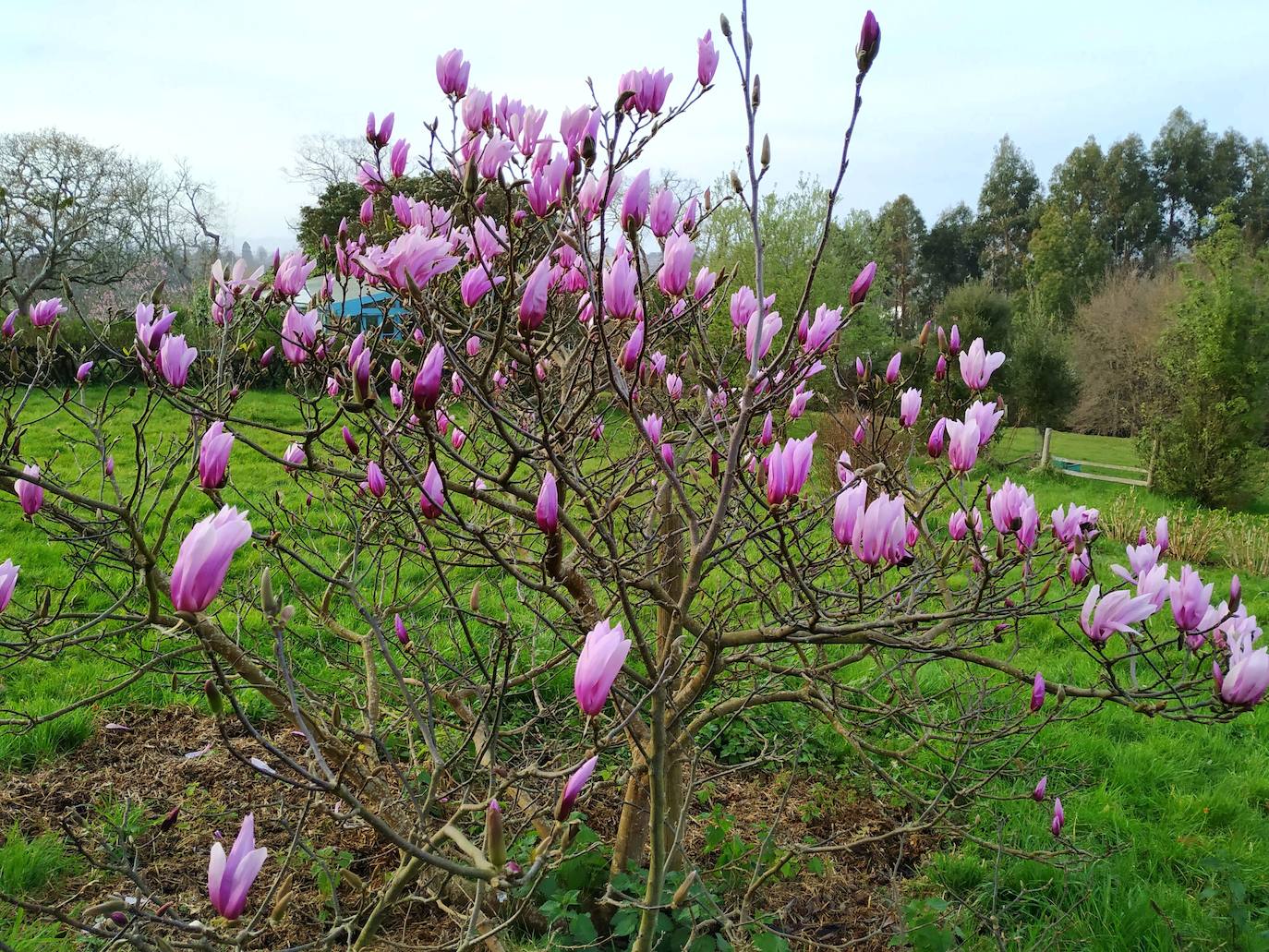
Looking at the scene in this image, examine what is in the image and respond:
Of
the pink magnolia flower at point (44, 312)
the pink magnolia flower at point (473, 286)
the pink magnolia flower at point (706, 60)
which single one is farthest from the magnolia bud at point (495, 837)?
the pink magnolia flower at point (44, 312)

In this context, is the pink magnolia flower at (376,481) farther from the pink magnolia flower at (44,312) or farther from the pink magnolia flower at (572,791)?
the pink magnolia flower at (44,312)

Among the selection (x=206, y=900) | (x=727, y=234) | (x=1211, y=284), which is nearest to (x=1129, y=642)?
(x=206, y=900)

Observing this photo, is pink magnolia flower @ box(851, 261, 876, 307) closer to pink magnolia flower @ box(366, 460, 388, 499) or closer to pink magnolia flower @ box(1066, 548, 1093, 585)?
pink magnolia flower @ box(1066, 548, 1093, 585)

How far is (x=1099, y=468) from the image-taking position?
1355 centimetres

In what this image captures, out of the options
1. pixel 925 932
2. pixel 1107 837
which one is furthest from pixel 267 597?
pixel 1107 837

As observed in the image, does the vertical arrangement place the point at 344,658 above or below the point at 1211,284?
below

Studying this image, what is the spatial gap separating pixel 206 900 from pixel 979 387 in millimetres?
2563

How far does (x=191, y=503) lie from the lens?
6.12 meters

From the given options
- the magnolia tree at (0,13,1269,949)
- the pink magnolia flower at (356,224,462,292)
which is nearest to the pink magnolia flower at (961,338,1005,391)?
the magnolia tree at (0,13,1269,949)

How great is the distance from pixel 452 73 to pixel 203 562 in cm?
174

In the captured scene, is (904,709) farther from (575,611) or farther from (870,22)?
(870,22)

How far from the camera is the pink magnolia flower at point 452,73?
2.19 metres

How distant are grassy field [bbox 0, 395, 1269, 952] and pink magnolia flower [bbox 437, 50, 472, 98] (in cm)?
173

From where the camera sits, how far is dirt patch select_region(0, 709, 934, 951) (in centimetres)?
239
